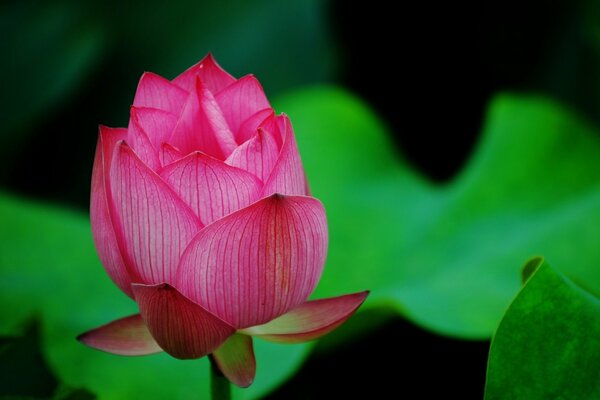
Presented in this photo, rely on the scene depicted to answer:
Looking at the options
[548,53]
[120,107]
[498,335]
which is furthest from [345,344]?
[548,53]

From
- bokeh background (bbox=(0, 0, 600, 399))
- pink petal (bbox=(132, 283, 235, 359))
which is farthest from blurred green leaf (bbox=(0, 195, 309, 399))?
pink petal (bbox=(132, 283, 235, 359))

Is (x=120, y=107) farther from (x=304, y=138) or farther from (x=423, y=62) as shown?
(x=423, y=62)

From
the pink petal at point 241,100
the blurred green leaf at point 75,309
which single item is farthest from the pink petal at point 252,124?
the blurred green leaf at point 75,309

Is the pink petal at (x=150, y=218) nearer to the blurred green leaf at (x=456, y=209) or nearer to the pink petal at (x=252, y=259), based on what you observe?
the pink petal at (x=252, y=259)

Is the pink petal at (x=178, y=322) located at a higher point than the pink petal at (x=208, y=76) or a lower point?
lower

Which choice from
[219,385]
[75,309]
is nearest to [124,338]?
[219,385]
